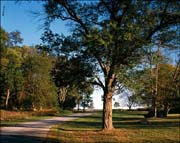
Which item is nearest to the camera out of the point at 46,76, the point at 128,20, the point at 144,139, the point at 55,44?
the point at 144,139

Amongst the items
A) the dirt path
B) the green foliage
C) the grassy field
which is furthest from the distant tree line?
the dirt path

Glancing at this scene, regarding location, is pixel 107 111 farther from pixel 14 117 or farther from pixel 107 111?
pixel 14 117

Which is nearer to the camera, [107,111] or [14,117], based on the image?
[107,111]

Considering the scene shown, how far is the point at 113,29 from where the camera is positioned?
826 inches

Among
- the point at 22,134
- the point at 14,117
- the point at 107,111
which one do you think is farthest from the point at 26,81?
the point at 22,134

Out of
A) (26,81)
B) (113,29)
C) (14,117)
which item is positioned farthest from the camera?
(26,81)

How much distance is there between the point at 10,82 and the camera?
73.7 metres

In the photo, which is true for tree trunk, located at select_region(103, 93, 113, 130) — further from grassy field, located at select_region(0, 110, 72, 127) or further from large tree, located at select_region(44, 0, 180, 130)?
grassy field, located at select_region(0, 110, 72, 127)

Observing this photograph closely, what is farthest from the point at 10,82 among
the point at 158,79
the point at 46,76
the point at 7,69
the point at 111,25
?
the point at 111,25

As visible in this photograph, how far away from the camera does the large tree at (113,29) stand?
21.0 metres

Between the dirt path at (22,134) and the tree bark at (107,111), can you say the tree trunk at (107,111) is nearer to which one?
the tree bark at (107,111)

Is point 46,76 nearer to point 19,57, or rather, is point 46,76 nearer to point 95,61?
point 19,57

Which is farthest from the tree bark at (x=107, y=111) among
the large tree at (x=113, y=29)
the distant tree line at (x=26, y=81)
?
the distant tree line at (x=26, y=81)

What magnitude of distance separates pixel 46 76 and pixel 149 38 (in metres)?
50.6
